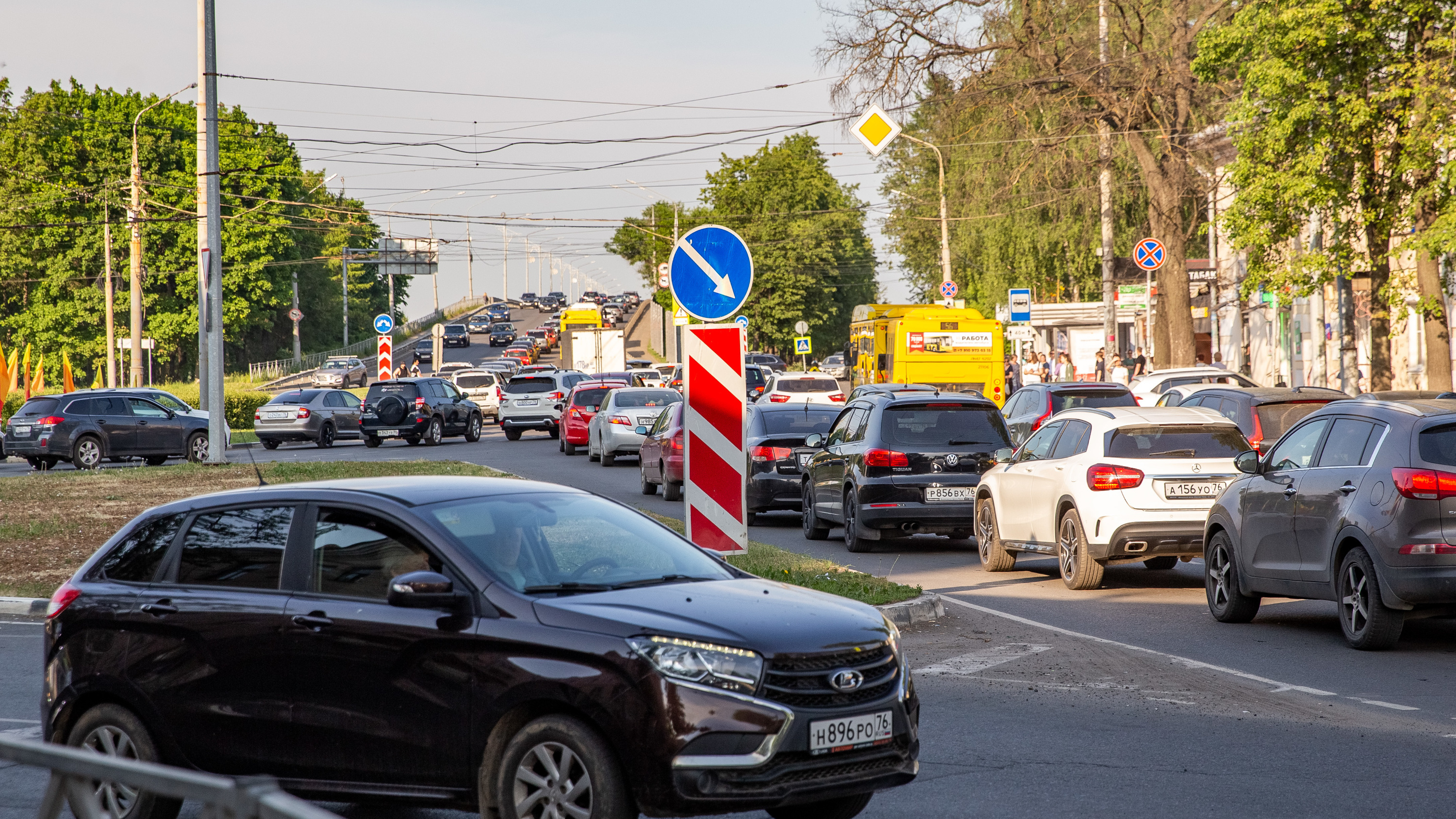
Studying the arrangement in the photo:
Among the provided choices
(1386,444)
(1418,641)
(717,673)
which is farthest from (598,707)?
(1418,641)

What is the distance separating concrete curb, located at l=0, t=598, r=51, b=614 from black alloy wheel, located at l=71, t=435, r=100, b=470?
65.8 ft

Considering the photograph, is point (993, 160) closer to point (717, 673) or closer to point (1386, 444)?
point (1386, 444)

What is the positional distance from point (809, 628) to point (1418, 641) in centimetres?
696

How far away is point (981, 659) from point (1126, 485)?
3.78 m

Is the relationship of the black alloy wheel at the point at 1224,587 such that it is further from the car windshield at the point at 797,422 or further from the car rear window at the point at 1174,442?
the car windshield at the point at 797,422

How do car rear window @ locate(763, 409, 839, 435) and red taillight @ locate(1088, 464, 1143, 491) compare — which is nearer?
red taillight @ locate(1088, 464, 1143, 491)

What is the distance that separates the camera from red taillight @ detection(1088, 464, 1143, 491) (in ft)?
44.0

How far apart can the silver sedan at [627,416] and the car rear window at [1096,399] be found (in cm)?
883

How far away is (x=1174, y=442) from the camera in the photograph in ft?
44.9

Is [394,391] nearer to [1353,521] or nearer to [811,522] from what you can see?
[811,522]

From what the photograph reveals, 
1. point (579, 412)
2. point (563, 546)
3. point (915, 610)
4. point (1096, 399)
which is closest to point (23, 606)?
point (915, 610)

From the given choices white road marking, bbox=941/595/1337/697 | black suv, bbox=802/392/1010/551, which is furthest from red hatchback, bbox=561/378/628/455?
white road marking, bbox=941/595/1337/697

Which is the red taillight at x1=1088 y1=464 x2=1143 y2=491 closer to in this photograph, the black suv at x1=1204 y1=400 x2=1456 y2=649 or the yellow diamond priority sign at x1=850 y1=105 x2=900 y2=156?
the black suv at x1=1204 y1=400 x2=1456 y2=649

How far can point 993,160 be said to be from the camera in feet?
143
